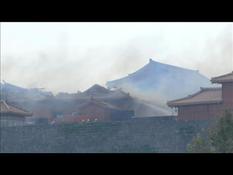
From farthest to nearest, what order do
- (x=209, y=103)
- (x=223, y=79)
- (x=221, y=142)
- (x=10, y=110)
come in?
1. (x=10, y=110)
2. (x=209, y=103)
3. (x=223, y=79)
4. (x=221, y=142)

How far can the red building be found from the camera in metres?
10.8

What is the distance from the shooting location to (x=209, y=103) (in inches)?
435

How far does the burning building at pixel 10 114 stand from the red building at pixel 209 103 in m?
3.57

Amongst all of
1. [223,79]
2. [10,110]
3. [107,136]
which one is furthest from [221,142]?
[10,110]

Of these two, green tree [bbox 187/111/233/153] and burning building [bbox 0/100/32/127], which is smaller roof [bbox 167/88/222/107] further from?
burning building [bbox 0/100/32/127]

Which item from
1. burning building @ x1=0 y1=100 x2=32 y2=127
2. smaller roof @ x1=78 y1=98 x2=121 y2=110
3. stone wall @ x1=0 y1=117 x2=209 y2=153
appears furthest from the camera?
smaller roof @ x1=78 y1=98 x2=121 y2=110

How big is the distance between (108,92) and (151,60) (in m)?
6.14

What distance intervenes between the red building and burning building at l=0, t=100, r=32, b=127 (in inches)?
141

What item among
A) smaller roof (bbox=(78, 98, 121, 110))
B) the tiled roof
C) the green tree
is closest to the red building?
smaller roof (bbox=(78, 98, 121, 110))

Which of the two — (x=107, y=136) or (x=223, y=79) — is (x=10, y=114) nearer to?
(x=107, y=136)

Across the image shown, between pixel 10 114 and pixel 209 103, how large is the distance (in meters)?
4.53

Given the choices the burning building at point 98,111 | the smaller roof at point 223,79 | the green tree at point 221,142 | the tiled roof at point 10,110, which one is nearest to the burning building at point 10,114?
the tiled roof at point 10,110
